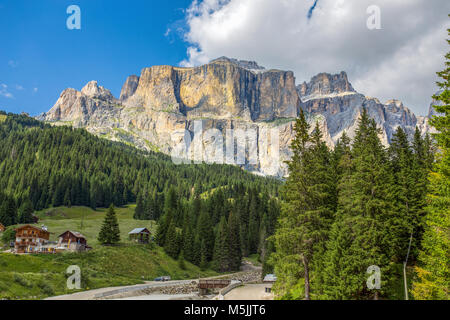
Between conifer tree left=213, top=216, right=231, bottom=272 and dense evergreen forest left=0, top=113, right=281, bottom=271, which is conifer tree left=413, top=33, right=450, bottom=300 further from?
dense evergreen forest left=0, top=113, right=281, bottom=271

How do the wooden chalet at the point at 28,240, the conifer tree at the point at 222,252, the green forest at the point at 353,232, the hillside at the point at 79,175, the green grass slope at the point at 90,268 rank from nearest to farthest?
the green forest at the point at 353,232
the green grass slope at the point at 90,268
the wooden chalet at the point at 28,240
the conifer tree at the point at 222,252
the hillside at the point at 79,175

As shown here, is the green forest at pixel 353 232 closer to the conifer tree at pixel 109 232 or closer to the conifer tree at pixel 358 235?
the conifer tree at pixel 358 235

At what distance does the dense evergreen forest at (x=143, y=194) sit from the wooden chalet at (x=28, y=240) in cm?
2624

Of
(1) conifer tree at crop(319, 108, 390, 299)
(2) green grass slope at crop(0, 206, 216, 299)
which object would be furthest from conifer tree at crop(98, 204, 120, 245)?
(1) conifer tree at crop(319, 108, 390, 299)

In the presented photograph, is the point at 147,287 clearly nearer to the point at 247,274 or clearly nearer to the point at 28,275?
the point at 28,275

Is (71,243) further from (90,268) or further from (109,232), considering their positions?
(90,268)

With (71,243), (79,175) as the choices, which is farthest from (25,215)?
(79,175)

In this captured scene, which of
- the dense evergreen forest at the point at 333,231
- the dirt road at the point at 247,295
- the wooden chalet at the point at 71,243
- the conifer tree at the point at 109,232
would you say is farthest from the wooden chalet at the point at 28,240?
the dense evergreen forest at the point at 333,231

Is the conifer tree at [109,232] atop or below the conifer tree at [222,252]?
atop

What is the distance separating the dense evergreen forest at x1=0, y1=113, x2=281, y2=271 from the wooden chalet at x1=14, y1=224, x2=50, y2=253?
26243 millimetres

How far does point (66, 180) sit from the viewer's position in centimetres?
13638

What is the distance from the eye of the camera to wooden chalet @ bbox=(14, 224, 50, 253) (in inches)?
2506

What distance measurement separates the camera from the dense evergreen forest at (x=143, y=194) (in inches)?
3250
